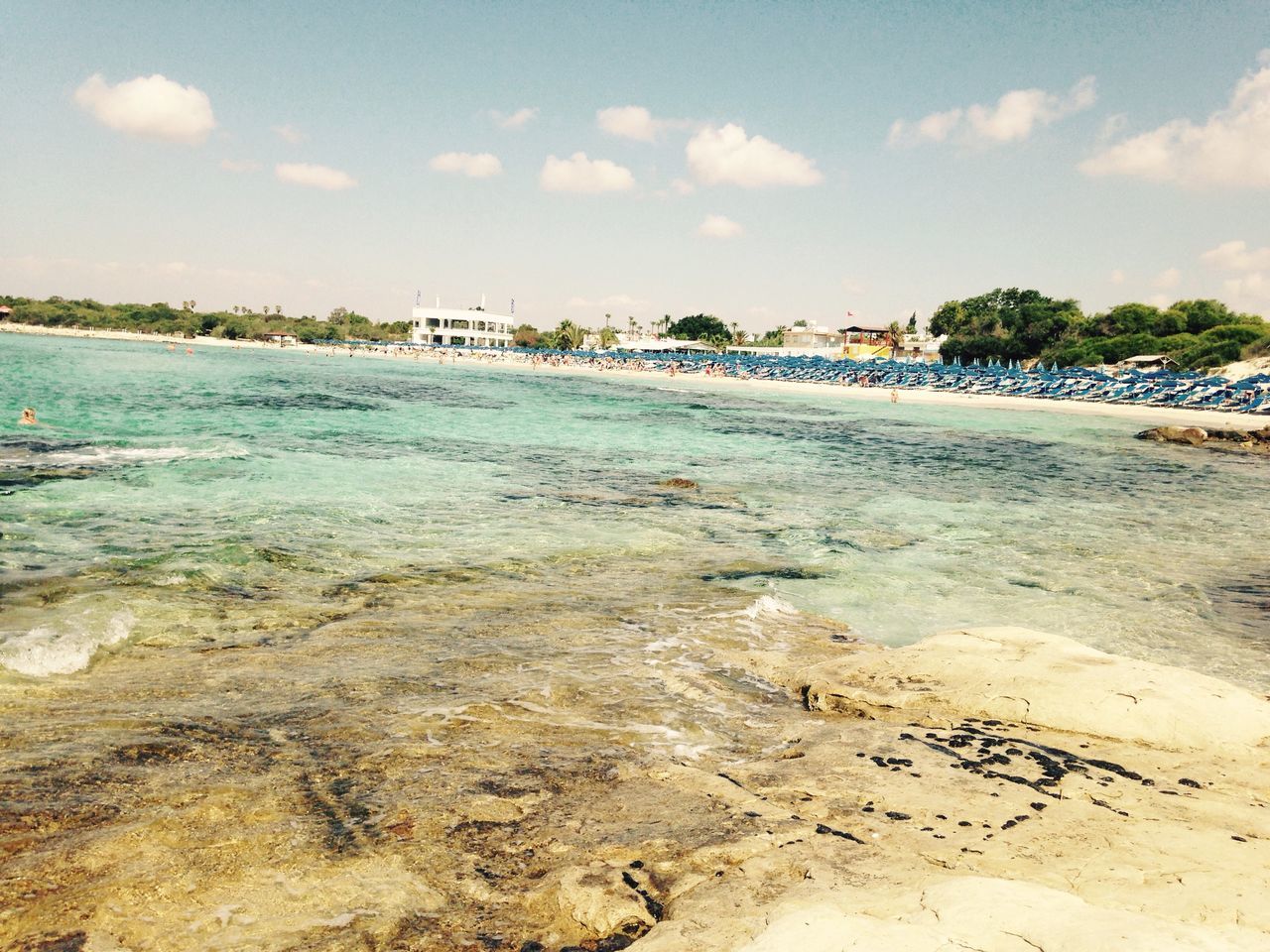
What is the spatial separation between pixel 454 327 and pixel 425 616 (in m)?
139

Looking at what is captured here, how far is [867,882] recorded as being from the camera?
2.75 m

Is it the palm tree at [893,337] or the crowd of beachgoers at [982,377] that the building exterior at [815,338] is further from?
the crowd of beachgoers at [982,377]

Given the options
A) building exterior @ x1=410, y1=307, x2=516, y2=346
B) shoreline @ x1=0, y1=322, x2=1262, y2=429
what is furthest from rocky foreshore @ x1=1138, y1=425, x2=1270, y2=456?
building exterior @ x1=410, y1=307, x2=516, y2=346

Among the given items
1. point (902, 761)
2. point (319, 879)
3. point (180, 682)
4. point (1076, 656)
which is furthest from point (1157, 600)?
point (180, 682)

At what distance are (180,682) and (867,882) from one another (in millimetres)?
4653

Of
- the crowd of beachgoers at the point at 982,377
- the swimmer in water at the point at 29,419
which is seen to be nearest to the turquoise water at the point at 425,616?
the swimmer in water at the point at 29,419

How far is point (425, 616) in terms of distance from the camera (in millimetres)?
6961

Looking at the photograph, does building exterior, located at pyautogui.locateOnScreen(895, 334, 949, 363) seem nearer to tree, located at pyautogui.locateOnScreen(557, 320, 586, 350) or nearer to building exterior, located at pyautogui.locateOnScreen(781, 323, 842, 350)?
building exterior, located at pyautogui.locateOnScreen(781, 323, 842, 350)

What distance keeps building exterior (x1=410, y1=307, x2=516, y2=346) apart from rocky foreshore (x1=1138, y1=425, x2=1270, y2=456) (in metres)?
121

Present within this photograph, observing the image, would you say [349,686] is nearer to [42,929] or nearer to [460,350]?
[42,929]

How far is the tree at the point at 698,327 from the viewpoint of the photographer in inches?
5837

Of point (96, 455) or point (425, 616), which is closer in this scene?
point (425, 616)

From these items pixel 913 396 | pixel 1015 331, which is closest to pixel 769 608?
pixel 913 396

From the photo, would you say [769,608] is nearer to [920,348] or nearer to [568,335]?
[920,348]
